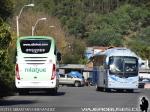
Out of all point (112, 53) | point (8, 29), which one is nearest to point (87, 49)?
point (112, 53)

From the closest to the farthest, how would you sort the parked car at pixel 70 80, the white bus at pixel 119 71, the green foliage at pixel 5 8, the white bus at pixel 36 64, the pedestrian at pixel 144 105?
the pedestrian at pixel 144 105, the green foliage at pixel 5 8, the white bus at pixel 36 64, the white bus at pixel 119 71, the parked car at pixel 70 80

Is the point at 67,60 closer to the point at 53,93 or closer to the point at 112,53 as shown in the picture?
the point at 112,53

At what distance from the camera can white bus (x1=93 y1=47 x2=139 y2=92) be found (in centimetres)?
4571

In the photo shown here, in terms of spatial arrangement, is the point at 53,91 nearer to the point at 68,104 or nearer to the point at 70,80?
the point at 68,104

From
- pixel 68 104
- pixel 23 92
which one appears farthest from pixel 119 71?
pixel 68 104

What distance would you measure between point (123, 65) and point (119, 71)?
0.58 meters

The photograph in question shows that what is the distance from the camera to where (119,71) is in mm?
46250

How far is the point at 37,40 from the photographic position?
37.6 meters

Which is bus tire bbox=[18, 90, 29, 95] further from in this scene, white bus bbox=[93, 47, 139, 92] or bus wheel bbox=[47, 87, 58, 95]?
white bus bbox=[93, 47, 139, 92]

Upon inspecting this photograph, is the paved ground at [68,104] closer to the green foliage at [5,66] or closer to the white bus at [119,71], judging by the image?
the green foliage at [5,66]

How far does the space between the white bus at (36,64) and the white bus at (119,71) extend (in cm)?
916

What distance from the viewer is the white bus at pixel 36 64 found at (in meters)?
37.2

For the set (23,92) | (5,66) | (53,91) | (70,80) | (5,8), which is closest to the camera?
(5,8)

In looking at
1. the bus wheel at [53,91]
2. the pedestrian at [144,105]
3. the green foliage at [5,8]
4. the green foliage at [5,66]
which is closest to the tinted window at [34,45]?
the green foliage at [5,66]
